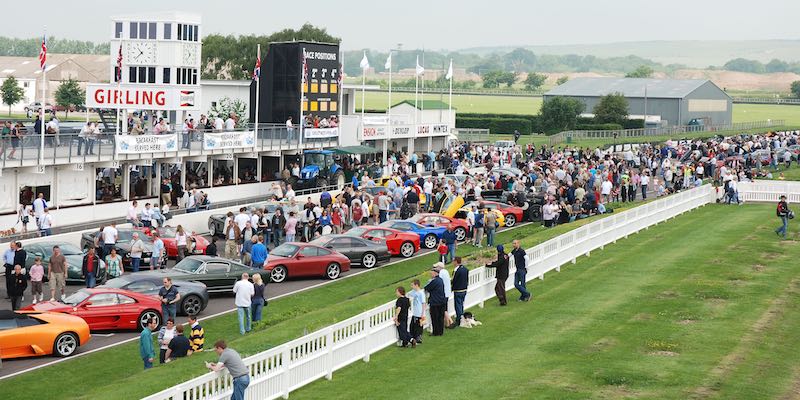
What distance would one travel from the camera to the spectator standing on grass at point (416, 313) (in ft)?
70.4

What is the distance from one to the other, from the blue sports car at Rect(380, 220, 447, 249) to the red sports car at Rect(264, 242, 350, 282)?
548 centimetres

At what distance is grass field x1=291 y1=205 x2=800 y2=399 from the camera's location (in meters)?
18.3

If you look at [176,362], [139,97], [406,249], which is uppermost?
[139,97]

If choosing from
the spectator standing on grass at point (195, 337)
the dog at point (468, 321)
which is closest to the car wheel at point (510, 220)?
the dog at point (468, 321)

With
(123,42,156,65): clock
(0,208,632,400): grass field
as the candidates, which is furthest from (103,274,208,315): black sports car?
(123,42,156,65): clock

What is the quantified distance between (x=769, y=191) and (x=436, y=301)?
3035 centimetres

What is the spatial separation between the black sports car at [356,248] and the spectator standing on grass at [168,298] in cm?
1024

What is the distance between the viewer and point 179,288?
29000 mm

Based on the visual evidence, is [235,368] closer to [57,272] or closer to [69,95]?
[57,272]

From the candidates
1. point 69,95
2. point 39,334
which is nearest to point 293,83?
point 39,334

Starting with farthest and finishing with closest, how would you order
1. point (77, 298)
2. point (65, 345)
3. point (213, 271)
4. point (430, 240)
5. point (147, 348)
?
point (430, 240) → point (213, 271) → point (77, 298) → point (65, 345) → point (147, 348)

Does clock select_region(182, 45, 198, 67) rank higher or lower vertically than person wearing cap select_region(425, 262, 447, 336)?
higher

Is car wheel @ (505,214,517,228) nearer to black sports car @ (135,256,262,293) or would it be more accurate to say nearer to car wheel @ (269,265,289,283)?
car wheel @ (269,265,289,283)

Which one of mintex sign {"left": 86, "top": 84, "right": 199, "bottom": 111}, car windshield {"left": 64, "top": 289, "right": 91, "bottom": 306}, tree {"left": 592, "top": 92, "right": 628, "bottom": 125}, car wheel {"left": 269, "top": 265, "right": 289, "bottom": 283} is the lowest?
car wheel {"left": 269, "top": 265, "right": 289, "bottom": 283}
